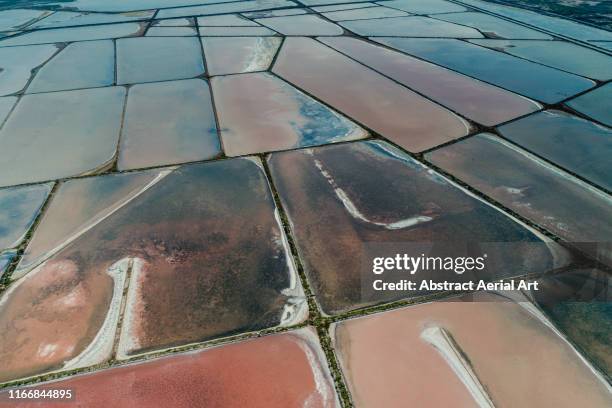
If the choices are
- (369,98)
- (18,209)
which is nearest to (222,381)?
(18,209)

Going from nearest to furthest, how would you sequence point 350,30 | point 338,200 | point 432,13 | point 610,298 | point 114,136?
point 610,298, point 338,200, point 114,136, point 350,30, point 432,13

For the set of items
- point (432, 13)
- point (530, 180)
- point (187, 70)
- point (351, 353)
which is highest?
point (432, 13)

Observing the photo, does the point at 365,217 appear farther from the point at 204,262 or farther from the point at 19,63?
the point at 19,63

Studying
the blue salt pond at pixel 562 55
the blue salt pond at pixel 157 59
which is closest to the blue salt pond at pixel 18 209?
the blue salt pond at pixel 157 59

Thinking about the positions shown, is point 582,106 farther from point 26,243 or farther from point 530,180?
point 26,243

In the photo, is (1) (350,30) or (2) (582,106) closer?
(2) (582,106)

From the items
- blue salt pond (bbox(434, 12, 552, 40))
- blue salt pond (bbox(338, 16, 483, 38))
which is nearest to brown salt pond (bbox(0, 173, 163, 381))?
blue salt pond (bbox(338, 16, 483, 38))

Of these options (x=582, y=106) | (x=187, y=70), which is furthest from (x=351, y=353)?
(x=187, y=70)
